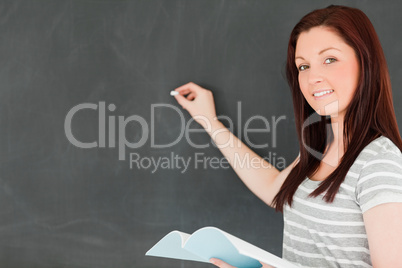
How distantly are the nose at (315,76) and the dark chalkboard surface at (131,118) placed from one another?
11.7 inches

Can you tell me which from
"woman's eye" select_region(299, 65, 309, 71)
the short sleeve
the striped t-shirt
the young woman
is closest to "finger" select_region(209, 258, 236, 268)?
the young woman

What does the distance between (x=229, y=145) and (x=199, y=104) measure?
0.17m

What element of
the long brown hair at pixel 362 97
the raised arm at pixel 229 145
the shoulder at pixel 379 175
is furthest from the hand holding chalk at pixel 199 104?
the shoulder at pixel 379 175

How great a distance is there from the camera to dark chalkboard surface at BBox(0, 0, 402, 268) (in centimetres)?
140

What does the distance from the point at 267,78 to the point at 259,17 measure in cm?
21

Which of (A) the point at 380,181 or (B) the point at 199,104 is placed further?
(B) the point at 199,104

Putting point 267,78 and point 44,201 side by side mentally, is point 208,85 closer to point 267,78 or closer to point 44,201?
point 267,78

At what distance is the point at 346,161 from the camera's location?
3.41ft

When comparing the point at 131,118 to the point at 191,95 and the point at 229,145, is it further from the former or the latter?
the point at 229,145

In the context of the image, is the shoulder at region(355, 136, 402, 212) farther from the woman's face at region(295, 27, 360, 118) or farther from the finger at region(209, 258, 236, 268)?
the finger at region(209, 258, 236, 268)

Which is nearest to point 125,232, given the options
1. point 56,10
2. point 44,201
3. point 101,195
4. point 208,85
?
point 101,195

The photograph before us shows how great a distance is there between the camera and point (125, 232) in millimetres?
1465

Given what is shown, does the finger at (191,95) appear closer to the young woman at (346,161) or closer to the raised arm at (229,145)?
the raised arm at (229,145)

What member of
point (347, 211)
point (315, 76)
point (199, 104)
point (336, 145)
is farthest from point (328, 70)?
point (199, 104)
